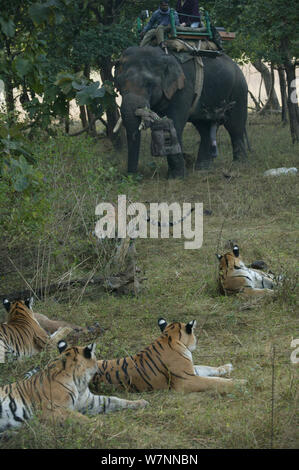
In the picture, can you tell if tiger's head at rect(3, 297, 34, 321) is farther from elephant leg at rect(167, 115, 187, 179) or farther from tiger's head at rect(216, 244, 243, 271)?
elephant leg at rect(167, 115, 187, 179)

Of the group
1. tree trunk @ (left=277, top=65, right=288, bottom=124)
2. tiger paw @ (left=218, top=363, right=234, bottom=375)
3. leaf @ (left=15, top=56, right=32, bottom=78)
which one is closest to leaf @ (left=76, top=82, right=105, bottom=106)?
leaf @ (left=15, top=56, right=32, bottom=78)

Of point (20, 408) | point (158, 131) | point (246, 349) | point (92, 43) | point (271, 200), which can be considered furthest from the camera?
point (92, 43)

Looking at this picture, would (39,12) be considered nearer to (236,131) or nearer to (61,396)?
(61,396)

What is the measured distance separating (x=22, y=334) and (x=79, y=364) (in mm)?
1089

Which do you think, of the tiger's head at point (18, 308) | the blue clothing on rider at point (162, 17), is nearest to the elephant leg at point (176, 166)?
the blue clothing on rider at point (162, 17)

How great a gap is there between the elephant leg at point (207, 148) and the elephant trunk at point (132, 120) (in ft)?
5.03

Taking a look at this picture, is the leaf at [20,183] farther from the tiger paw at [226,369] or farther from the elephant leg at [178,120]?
the elephant leg at [178,120]

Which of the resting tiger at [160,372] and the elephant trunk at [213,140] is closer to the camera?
the resting tiger at [160,372]

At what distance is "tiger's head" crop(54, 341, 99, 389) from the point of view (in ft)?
14.2

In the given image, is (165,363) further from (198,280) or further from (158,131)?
(158,131)

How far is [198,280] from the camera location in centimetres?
696

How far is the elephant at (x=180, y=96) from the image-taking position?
11992 millimetres
